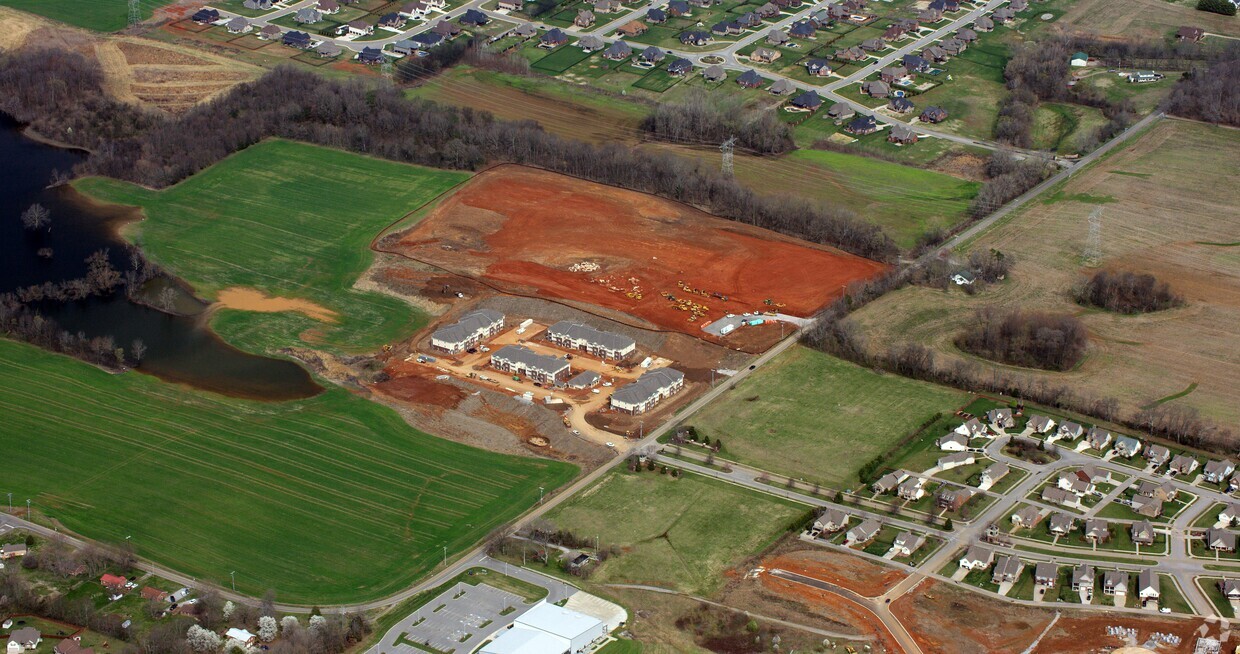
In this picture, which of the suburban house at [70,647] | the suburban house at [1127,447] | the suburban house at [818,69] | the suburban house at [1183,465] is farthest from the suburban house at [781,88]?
the suburban house at [70,647]

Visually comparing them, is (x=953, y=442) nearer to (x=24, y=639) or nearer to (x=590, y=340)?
(x=590, y=340)

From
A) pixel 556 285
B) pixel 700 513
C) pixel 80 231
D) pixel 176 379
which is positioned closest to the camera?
pixel 700 513

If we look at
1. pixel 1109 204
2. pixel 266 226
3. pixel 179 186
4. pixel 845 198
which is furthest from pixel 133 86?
pixel 1109 204

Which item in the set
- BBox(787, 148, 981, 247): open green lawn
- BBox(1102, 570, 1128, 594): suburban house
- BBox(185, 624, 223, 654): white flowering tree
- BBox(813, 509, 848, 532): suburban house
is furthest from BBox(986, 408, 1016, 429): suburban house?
BBox(185, 624, 223, 654): white flowering tree

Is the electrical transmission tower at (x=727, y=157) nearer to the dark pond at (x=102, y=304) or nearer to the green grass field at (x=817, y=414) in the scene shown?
the green grass field at (x=817, y=414)

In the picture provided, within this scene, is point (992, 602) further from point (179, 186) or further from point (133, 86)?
point (133, 86)
